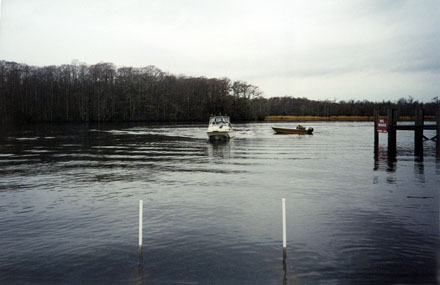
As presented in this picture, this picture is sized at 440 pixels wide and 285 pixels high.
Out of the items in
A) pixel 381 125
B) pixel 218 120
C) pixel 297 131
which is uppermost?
pixel 218 120

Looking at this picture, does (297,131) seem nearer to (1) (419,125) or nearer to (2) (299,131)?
(2) (299,131)

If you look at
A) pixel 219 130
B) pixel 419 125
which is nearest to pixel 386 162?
pixel 419 125

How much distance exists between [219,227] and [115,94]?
14673 cm

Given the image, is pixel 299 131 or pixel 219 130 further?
pixel 299 131

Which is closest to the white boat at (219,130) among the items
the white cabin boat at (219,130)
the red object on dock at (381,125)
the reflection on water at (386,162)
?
the white cabin boat at (219,130)

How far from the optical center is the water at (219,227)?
26.8ft

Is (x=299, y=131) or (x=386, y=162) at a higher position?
(x=299, y=131)

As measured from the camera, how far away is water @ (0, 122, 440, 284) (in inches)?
321

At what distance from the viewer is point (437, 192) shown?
15.7m

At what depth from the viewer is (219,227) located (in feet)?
36.6

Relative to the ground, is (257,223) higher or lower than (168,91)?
lower

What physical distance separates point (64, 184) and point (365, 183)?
43.1 ft

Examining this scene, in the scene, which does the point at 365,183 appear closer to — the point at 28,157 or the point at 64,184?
the point at 64,184

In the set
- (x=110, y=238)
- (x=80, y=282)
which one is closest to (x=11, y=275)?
(x=80, y=282)
